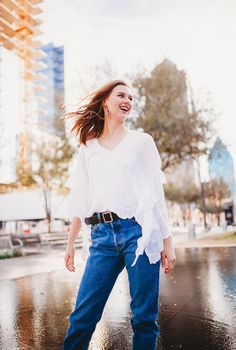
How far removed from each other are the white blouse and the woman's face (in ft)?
0.59

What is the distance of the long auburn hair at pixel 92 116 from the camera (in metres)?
2.64

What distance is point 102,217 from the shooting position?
229cm

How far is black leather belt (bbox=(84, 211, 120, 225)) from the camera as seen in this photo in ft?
7.41

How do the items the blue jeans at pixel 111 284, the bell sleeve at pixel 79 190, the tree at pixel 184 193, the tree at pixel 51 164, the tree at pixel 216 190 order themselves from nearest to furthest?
the blue jeans at pixel 111 284 < the bell sleeve at pixel 79 190 < the tree at pixel 51 164 < the tree at pixel 216 190 < the tree at pixel 184 193

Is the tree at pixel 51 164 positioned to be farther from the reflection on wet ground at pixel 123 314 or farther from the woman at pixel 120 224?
the woman at pixel 120 224

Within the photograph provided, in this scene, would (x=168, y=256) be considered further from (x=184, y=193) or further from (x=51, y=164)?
(x=184, y=193)

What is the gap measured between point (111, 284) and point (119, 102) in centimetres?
122

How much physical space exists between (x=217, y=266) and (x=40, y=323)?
6009mm

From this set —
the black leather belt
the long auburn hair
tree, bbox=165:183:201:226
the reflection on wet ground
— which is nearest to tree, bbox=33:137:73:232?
the reflection on wet ground

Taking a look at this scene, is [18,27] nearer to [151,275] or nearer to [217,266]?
[217,266]

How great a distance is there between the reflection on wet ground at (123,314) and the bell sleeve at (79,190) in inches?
68.2

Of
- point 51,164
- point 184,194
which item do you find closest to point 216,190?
point 184,194

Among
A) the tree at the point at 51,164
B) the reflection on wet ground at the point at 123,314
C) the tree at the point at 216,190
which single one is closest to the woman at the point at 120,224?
the reflection on wet ground at the point at 123,314

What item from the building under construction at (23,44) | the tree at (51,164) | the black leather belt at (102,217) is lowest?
the black leather belt at (102,217)
